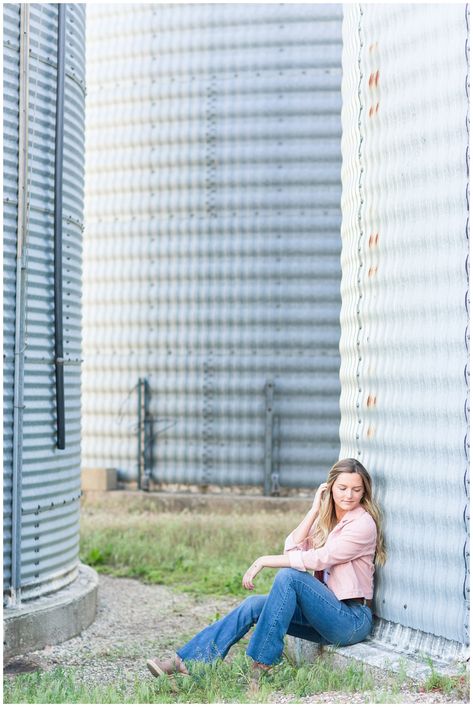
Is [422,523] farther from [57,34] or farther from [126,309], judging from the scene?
[126,309]

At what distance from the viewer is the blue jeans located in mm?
4520

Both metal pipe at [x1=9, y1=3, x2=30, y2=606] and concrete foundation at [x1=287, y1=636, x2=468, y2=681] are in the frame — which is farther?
metal pipe at [x1=9, y1=3, x2=30, y2=606]

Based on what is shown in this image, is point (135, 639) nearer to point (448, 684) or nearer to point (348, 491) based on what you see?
point (348, 491)

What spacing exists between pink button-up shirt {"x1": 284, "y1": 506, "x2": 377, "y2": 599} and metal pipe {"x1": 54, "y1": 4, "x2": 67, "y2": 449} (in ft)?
6.68

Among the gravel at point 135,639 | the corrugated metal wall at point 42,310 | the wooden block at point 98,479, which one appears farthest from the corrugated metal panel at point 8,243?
the wooden block at point 98,479

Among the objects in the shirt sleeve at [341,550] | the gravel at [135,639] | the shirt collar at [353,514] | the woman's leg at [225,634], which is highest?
the shirt collar at [353,514]

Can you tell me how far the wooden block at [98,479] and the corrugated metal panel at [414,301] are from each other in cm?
539

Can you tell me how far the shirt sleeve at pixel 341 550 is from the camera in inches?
178

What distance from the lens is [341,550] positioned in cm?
454

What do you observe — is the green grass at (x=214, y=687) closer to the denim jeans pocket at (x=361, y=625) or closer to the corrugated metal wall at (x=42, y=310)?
the denim jeans pocket at (x=361, y=625)

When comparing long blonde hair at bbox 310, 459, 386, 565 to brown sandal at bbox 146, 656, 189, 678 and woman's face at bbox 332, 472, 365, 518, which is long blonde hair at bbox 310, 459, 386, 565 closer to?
woman's face at bbox 332, 472, 365, 518

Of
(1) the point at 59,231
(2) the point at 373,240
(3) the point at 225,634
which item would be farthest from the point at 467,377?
(1) the point at 59,231

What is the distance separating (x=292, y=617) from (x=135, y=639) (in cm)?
179

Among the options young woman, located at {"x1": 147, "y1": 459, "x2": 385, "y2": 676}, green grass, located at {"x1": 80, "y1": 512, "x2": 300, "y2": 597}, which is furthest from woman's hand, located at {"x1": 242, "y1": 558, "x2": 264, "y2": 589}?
green grass, located at {"x1": 80, "y1": 512, "x2": 300, "y2": 597}
